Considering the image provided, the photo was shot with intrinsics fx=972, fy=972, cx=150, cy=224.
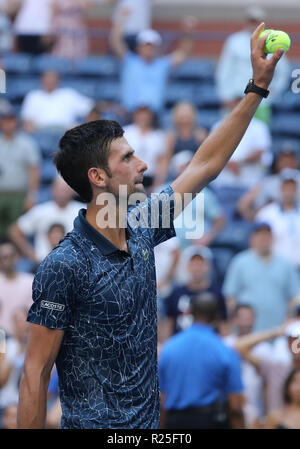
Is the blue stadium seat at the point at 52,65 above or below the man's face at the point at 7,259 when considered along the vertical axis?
above

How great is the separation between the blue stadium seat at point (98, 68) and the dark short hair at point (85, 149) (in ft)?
30.7

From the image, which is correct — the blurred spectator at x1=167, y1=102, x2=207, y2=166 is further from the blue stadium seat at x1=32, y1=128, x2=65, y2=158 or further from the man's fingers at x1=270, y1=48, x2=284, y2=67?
the man's fingers at x1=270, y1=48, x2=284, y2=67

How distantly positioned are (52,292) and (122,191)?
1.44ft

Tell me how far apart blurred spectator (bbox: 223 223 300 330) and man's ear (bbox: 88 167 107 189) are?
15.5ft

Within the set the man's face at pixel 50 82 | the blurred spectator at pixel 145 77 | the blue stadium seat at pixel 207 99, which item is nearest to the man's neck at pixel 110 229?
the blurred spectator at pixel 145 77

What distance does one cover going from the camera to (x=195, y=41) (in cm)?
1381

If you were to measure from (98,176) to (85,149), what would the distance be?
10cm

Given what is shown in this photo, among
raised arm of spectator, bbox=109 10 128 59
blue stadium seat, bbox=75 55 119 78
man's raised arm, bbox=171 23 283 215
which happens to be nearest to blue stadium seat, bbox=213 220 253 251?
raised arm of spectator, bbox=109 10 128 59

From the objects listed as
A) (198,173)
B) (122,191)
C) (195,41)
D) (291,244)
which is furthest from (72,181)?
(195,41)

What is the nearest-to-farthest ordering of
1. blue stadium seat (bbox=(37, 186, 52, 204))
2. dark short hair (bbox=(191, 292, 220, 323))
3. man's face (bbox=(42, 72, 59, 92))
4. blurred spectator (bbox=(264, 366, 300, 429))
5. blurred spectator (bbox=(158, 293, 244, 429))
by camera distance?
blurred spectator (bbox=(158, 293, 244, 429)) < dark short hair (bbox=(191, 292, 220, 323)) < blurred spectator (bbox=(264, 366, 300, 429)) < blue stadium seat (bbox=(37, 186, 52, 204)) < man's face (bbox=(42, 72, 59, 92))

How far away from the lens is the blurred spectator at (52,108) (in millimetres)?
10711

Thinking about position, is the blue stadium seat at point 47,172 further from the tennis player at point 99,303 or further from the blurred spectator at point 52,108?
the tennis player at point 99,303

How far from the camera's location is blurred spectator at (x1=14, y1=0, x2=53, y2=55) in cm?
1238

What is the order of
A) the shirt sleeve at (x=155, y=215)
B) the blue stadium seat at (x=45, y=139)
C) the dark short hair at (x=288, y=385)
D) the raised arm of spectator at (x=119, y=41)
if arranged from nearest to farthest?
the shirt sleeve at (x=155, y=215) → the dark short hair at (x=288, y=385) → the blue stadium seat at (x=45, y=139) → the raised arm of spectator at (x=119, y=41)
